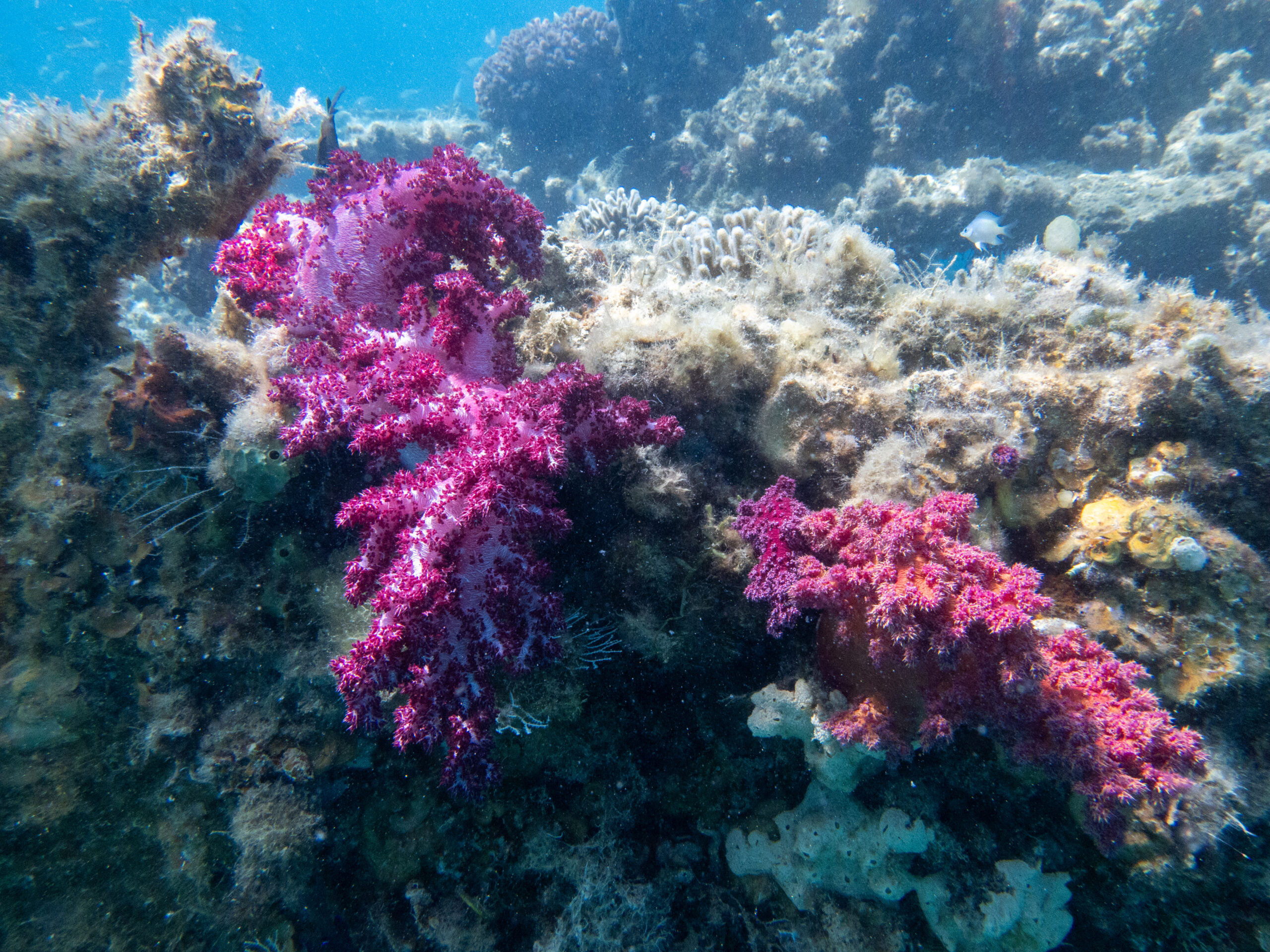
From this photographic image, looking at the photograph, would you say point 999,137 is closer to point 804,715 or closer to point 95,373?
point 804,715

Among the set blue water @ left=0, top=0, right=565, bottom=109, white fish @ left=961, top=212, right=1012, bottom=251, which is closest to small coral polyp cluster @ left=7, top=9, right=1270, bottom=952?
white fish @ left=961, top=212, right=1012, bottom=251

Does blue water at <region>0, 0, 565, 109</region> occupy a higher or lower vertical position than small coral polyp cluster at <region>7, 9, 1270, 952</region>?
higher

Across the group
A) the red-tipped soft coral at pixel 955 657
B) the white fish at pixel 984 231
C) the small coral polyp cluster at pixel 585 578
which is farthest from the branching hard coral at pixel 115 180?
the white fish at pixel 984 231

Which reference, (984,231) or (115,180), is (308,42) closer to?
(984,231)

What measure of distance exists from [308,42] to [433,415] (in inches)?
3425

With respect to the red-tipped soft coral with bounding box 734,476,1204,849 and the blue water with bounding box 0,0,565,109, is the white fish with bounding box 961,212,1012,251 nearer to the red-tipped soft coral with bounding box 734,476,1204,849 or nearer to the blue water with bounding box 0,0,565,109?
the red-tipped soft coral with bounding box 734,476,1204,849

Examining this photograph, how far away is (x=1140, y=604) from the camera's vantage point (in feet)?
9.60

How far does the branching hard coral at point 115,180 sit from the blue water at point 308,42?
41646mm

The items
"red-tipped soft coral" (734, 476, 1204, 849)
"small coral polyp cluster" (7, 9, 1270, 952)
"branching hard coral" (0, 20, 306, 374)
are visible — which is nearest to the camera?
"red-tipped soft coral" (734, 476, 1204, 849)

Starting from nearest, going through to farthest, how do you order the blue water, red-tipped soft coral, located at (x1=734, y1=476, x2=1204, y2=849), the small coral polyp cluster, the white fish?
red-tipped soft coral, located at (x1=734, y1=476, x2=1204, y2=849) → the small coral polyp cluster → the white fish → the blue water

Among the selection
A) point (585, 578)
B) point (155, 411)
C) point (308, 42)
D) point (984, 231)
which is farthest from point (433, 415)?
point (308, 42)

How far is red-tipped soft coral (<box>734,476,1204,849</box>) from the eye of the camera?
2.40 metres

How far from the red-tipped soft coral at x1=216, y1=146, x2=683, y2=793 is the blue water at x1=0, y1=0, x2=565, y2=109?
43029 millimetres

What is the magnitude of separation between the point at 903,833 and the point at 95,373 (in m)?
6.14
